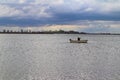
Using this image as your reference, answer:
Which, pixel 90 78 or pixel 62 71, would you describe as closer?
pixel 90 78

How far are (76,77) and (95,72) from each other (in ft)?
16.6

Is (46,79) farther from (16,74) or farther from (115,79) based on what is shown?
(115,79)

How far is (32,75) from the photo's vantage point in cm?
3878

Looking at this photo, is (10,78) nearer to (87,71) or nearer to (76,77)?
(76,77)

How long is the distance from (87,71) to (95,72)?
1225mm

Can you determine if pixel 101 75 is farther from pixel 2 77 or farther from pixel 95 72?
pixel 2 77

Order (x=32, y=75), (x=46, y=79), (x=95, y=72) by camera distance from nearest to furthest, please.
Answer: (x=46, y=79) → (x=32, y=75) → (x=95, y=72)

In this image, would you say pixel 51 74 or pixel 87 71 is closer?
pixel 51 74

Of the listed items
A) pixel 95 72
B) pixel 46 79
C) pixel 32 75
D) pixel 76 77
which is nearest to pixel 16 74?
pixel 32 75

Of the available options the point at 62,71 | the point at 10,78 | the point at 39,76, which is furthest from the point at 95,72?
the point at 10,78

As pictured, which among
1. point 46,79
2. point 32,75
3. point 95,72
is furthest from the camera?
point 95,72

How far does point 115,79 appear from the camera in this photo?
1433 inches

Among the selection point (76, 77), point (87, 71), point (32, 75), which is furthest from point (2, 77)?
point (87, 71)

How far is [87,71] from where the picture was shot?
42.6 m
